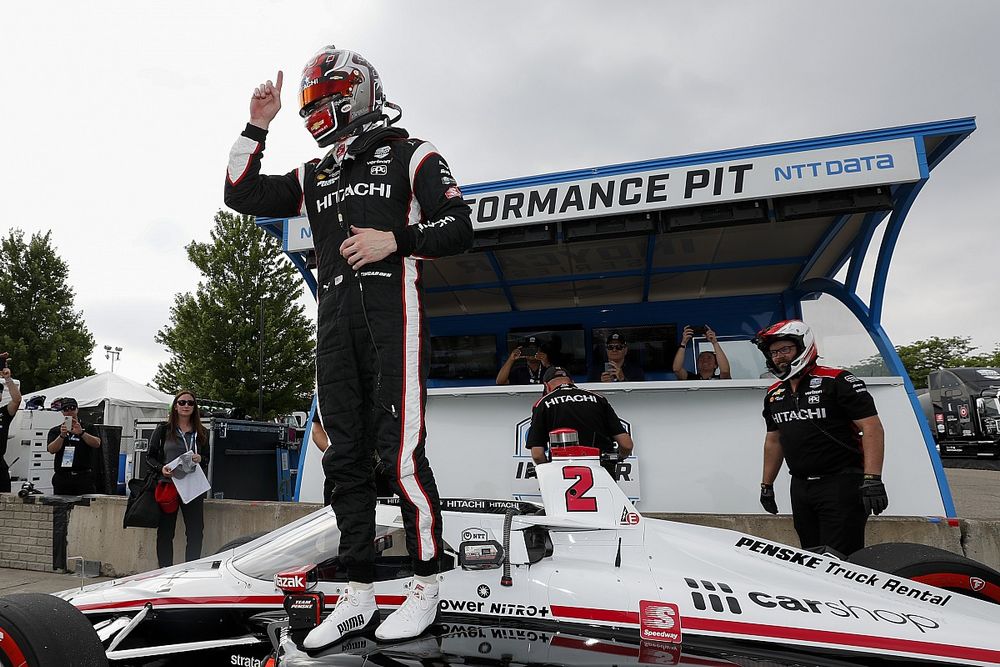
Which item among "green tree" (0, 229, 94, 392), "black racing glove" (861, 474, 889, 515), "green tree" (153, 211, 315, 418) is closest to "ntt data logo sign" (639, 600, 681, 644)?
"black racing glove" (861, 474, 889, 515)

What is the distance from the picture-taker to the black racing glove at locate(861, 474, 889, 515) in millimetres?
2947

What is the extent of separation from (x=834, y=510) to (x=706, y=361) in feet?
12.2

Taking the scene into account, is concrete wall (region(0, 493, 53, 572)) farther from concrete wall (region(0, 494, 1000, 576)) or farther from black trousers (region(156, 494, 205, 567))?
black trousers (region(156, 494, 205, 567))

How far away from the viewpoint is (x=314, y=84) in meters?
2.29

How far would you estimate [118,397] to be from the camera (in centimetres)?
1523

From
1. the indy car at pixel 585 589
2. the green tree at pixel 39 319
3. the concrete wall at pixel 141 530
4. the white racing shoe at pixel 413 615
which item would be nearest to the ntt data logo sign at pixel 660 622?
the indy car at pixel 585 589

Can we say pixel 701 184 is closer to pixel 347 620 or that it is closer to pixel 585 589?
pixel 585 589

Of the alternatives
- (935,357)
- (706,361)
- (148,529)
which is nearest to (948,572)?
(706,361)

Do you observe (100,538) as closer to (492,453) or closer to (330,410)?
(492,453)

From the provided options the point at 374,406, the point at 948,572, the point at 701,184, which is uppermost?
the point at 701,184

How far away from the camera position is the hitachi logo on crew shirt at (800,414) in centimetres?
330

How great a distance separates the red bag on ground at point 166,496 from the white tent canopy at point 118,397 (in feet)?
34.4

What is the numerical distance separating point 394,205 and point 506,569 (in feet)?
4.54

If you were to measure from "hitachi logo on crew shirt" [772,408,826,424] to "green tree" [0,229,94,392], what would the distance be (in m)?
27.1
